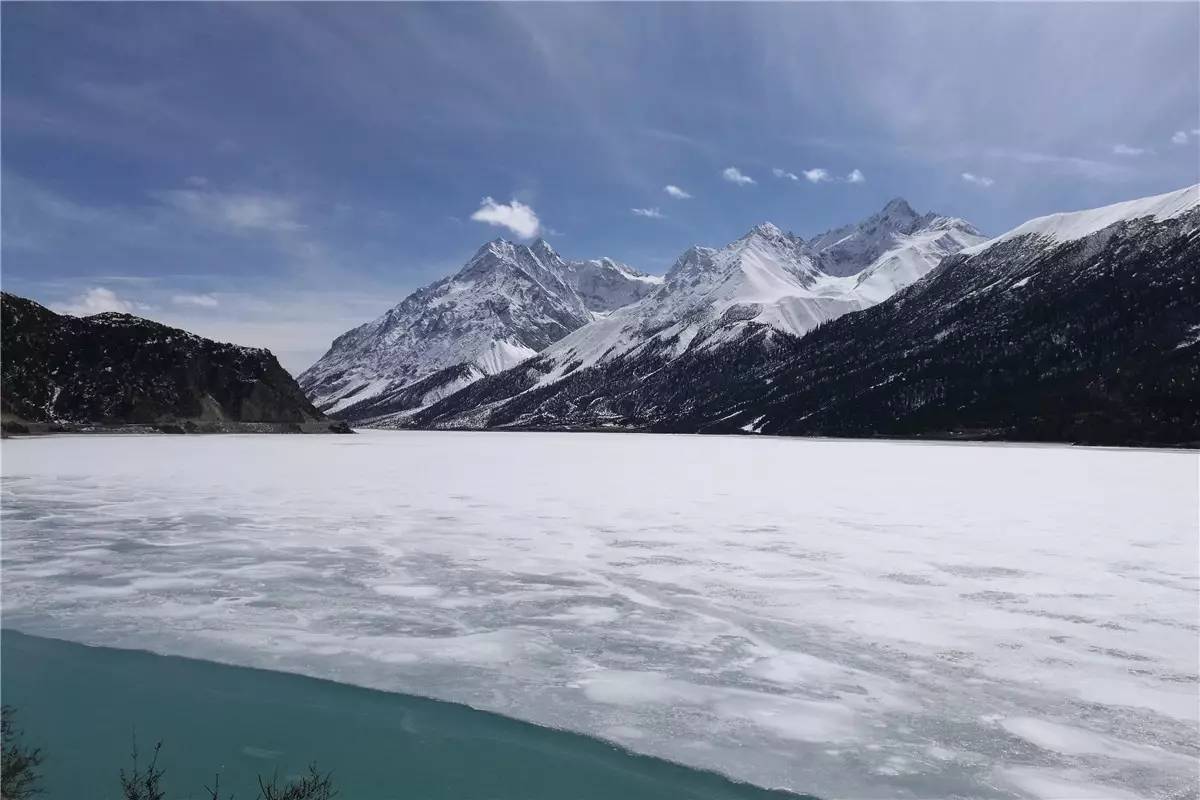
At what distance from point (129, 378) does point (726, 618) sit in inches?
5362

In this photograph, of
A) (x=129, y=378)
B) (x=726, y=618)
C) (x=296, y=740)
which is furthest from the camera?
(x=129, y=378)

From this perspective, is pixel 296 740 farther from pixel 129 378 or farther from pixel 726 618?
pixel 129 378

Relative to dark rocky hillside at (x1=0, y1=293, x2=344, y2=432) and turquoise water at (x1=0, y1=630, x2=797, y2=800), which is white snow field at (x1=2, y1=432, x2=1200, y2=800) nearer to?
turquoise water at (x1=0, y1=630, x2=797, y2=800)

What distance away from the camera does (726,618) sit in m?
13.1

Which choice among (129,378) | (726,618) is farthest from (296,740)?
(129,378)

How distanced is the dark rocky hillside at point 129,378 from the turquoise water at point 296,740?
111961 millimetres

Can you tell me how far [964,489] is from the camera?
3906 centimetres

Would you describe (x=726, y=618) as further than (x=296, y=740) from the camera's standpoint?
Yes

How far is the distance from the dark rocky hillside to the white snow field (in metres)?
102

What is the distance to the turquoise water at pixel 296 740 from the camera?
7262 mm

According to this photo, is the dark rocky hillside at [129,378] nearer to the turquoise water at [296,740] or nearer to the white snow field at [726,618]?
the white snow field at [726,618]

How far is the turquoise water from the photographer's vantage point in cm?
726

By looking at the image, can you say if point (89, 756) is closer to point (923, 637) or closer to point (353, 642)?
point (353, 642)

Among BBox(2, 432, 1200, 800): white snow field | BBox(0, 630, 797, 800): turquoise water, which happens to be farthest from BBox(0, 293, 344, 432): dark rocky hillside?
BBox(0, 630, 797, 800): turquoise water
